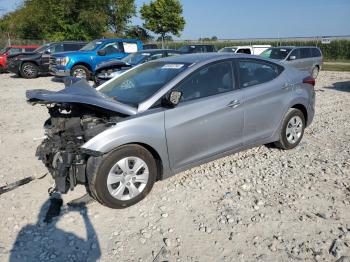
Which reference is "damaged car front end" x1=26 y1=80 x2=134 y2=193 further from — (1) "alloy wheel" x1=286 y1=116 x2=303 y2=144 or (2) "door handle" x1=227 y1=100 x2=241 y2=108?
(1) "alloy wheel" x1=286 y1=116 x2=303 y2=144

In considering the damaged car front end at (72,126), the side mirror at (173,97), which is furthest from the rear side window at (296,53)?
the damaged car front end at (72,126)

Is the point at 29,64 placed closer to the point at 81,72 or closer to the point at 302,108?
the point at 81,72

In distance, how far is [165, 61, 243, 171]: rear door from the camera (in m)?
4.27

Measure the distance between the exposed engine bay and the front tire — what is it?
9.15 ft

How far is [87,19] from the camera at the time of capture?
3491 cm

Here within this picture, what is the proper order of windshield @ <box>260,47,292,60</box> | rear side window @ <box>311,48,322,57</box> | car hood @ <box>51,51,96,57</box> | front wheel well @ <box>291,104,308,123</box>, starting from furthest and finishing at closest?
rear side window @ <box>311,48,322,57</box>, windshield @ <box>260,47,292,60</box>, car hood @ <box>51,51,96,57</box>, front wheel well @ <box>291,104,308,123</box>

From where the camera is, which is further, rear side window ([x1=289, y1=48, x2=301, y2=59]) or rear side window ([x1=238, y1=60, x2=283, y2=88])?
rear side window ([x1=289, y1=48, x2=301, y2=59])

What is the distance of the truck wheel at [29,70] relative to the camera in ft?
56.4

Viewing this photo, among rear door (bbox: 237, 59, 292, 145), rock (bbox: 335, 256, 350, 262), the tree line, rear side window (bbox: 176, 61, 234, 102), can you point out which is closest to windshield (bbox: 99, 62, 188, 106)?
rear side window (bbox: 176, 61, 234, 102)

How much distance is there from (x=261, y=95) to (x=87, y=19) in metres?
33.0

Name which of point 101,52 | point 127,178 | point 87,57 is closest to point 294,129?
point 127,178

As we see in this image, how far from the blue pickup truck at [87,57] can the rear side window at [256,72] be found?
1035 centimetres

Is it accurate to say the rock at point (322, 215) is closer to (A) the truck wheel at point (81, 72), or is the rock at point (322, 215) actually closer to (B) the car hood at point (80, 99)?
(B) the car hood at point (80, 99)

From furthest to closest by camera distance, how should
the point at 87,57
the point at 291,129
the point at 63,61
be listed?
the point at 87,57
the point at 63,61
the point at 291,129
